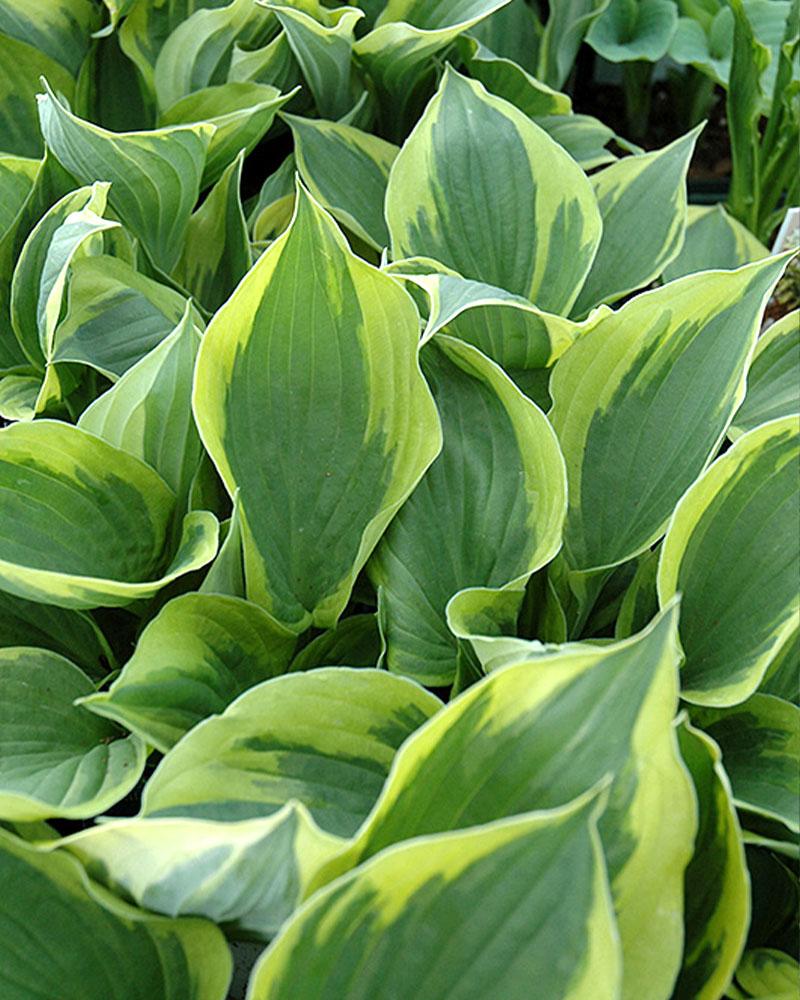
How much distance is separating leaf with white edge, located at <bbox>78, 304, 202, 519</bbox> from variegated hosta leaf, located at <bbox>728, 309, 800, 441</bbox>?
0.33 meters

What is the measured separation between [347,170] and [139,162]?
18 cm

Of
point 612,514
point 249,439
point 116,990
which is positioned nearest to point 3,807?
point 116,990

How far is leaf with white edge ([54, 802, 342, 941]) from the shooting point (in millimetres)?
353

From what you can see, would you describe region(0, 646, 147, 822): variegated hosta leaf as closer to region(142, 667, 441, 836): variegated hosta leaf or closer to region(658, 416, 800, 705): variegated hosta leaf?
region(142, 667, 441, 836): variegated hosta leaf

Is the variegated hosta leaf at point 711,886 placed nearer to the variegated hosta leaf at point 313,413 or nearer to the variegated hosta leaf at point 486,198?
the variegated hosta leaf at point 313,413

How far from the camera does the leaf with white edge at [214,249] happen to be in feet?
2.40


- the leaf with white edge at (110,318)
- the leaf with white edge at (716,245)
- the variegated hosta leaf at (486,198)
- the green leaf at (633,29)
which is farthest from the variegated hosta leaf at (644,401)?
the green leaf at (633,29)

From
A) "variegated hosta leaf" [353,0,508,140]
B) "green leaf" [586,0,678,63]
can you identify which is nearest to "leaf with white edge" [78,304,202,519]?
"variegated hosta leaf" [353,0,508,140]

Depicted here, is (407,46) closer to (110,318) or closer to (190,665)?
(110,318)

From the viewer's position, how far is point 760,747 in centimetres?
50

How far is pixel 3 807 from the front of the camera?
0.42 m

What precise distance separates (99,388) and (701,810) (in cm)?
44

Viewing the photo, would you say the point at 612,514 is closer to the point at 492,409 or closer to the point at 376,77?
the point at 492,409

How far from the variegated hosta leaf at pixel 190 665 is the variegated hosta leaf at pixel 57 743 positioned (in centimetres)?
3
